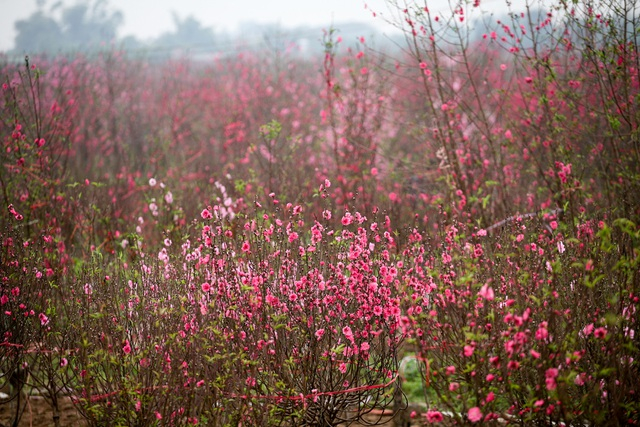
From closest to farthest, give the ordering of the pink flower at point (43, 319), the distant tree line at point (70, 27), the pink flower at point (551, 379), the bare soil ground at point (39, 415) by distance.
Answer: the pink flower at point (551, 379)
the pink flower at point (43, 319)
the bare soil ground at point (39, 415)
the distant tree line at point (70, 27)

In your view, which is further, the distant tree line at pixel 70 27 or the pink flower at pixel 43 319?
the distant tree line at pixel 70 27

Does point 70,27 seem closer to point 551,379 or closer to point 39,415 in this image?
point 39,415

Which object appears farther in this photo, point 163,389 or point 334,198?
point 334,198

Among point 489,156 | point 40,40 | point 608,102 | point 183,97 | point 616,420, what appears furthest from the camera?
point 40,40

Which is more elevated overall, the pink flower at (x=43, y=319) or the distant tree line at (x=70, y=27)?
the distant tree line at (x=70, y=27)

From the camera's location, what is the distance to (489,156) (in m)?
7.92

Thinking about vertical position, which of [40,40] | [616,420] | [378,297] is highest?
[40,40]

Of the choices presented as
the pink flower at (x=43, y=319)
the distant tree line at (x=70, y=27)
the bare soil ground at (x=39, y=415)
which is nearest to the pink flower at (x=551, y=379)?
the pink flower at (x=43, y=319)

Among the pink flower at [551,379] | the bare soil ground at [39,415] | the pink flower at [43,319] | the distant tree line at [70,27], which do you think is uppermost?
the distant tree line at [70,27]

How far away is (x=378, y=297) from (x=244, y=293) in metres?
0.83

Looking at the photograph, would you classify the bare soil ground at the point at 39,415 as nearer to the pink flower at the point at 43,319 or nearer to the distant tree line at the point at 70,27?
the pink flower at the point at 43,319

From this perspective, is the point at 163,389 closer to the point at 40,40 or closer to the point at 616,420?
the point at 616,420

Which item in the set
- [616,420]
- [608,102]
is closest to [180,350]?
[616,420]

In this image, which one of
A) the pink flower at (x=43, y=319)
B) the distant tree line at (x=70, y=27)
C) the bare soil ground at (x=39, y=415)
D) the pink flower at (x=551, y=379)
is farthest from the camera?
the distant tree line at (x=70, y=27)
